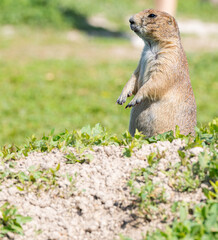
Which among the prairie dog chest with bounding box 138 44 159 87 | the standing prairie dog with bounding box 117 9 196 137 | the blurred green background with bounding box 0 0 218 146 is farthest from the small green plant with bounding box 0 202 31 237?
the blurred green background with bounding box 0 0 218 146

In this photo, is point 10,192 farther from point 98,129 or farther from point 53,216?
point 98,129

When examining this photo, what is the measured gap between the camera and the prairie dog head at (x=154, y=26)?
390cm

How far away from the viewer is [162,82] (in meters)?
3.82

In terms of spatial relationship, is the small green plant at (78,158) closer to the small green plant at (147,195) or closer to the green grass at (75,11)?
the small green plant at (147,195)

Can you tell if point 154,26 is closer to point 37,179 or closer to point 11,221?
point 37,179

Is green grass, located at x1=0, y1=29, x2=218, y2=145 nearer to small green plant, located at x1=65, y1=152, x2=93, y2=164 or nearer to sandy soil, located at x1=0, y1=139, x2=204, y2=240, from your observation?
small green plant, located at x1=65, y1=152, x2=93, y2=164

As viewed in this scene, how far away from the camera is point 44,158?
11.2 ft

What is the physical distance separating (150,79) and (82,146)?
2.91 feet

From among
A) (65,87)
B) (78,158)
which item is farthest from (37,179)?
(65,87)

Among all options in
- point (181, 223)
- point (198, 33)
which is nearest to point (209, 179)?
point (181, 223)

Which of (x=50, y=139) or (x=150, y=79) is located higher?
(x=150, y=79)

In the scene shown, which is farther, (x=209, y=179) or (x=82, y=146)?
(x=82, y=146)

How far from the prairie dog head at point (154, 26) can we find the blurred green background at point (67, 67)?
2244mm

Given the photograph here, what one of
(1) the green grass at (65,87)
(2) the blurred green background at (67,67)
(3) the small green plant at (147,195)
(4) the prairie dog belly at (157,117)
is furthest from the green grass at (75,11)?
(3) the small green plant at (147,195)
